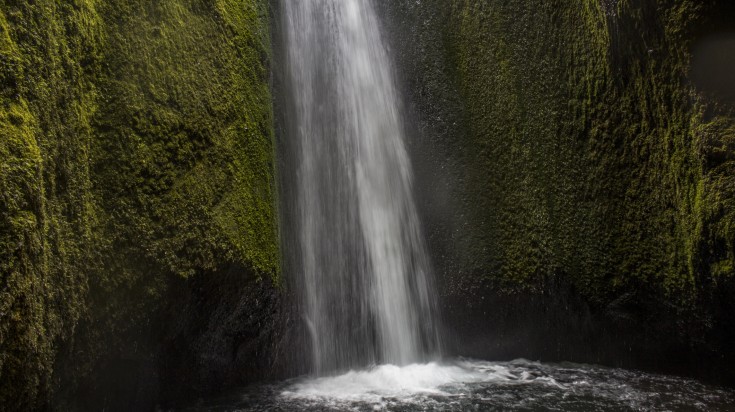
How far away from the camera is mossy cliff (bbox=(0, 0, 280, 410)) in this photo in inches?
91.1

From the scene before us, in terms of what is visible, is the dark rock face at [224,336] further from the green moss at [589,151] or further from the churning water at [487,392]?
the green moss at [589,151]

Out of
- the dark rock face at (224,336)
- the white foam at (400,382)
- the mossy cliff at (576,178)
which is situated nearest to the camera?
the dark rock face at (224,336)

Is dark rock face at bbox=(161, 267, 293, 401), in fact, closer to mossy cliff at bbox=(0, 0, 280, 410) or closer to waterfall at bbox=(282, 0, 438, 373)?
mossy cliff at bbox=(0, 0, 280, 410)

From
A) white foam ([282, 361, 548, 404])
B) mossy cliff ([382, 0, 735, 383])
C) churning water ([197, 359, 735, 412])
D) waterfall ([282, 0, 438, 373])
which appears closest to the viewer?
churning water ([197, 359, 735, 412])

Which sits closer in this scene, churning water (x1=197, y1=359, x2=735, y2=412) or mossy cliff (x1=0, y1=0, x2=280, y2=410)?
mossy cliff (x1=0, y1=0, x2=280, y2=410)

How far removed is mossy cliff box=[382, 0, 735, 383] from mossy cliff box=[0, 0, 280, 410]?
2163 millimetres

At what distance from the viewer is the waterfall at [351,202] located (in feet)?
16.4

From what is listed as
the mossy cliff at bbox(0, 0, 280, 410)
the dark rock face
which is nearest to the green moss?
the dark rock face

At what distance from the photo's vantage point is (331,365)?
4.86 meters

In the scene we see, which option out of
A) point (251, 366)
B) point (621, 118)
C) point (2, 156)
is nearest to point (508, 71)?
point (621, 118)

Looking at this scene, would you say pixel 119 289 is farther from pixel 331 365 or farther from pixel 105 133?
pixel 331 365

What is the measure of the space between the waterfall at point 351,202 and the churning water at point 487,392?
0.43 m

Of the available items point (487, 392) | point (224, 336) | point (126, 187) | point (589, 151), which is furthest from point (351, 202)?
point (126, 187)

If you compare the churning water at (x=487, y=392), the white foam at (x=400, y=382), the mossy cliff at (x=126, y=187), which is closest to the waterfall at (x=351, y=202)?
the white foam at (x=400, y=382)
